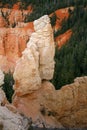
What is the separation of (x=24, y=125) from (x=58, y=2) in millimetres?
124505

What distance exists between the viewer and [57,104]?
42.1m

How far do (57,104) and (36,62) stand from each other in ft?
16.3

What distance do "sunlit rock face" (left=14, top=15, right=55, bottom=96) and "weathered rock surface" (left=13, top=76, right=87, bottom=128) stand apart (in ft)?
3.24

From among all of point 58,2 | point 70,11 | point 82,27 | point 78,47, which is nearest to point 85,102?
point 78,47

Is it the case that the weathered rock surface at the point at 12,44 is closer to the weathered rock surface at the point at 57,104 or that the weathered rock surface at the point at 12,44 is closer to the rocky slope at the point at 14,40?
the rocky slope at the point at 14,40

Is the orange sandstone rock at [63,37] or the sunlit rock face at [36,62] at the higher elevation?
the sunlit rock face at [36,62]

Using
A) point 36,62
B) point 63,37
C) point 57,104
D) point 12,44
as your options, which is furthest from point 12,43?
point 36,62

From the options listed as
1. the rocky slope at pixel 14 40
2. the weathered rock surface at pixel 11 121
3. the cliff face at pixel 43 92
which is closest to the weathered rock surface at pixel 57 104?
the cliff face at pixel 43 92

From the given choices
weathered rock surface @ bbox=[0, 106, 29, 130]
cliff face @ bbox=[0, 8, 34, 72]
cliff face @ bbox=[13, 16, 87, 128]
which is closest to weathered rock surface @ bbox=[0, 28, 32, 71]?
cliff face @ bbox=[0, 8, 34, 72]

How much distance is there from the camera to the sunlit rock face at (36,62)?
3962 centimetres

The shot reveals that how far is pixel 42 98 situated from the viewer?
135ft

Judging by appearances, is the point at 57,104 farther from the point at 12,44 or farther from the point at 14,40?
the point at 14,40

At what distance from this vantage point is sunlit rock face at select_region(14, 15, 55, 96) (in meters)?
39.6

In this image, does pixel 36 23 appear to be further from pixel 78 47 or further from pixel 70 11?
pixel 70 11
